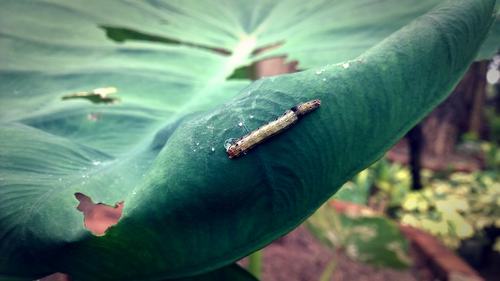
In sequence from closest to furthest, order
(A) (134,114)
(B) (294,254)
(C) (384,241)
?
1. (A) (134,114)
2. (C) (384,241)
3. (B) (294,254)

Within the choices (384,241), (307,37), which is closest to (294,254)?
(384,241)

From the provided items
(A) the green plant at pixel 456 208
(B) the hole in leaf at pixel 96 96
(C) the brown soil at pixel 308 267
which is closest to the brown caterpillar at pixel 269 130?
(B) the hole in leaf at pixel 96 96

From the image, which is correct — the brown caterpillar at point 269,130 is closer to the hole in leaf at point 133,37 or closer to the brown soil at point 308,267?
the hole in leaf at point 133,37

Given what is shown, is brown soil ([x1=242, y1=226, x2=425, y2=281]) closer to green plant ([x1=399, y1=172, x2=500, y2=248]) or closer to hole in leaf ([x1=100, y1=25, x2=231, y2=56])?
green plant ([x1=399, y1=172, x2=500, y2=248])

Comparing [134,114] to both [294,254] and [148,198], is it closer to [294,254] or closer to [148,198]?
[148,198]

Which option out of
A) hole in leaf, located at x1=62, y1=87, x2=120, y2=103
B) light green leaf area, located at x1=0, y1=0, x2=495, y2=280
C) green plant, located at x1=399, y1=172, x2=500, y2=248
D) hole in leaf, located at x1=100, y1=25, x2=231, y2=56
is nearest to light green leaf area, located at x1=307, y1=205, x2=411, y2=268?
green plant, located at x1=399, y1=172, x2=500, y2=248
